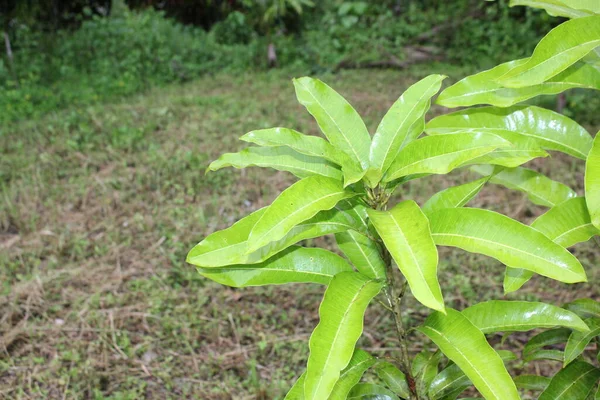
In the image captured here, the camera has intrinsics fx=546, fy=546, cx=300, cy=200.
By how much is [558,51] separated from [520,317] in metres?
0.47

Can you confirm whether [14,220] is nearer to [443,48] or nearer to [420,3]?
[443,48]

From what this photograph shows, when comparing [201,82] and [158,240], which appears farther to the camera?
[201,82]

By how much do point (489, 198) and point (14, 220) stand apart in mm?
2942

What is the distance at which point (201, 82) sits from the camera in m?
6.33

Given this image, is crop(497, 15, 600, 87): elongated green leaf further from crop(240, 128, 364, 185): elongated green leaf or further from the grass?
the grass

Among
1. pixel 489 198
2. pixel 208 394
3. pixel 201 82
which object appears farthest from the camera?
pixel 201 82

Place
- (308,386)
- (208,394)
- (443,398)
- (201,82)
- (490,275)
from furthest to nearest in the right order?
(201,82) < (490,275) < (208,394) < (443,398) < (308,386)

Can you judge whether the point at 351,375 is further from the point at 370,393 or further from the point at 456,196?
the point at 456,196

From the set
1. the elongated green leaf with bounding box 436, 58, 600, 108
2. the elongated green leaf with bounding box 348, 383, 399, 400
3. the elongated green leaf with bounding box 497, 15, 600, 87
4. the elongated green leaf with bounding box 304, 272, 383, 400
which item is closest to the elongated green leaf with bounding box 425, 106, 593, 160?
the elongated green leaf with bounding box 436, 58, 600, 108

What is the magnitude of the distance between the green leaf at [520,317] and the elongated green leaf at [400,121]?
0.34 m

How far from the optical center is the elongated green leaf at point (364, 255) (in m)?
1.05

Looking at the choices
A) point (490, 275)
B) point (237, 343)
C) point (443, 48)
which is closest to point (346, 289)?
point (237, 343)

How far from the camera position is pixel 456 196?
40.0 inches

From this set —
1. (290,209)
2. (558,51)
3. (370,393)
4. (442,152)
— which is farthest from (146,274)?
(558,51)
